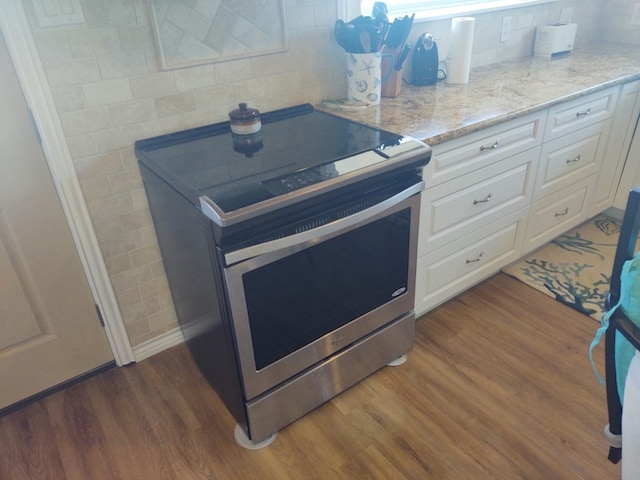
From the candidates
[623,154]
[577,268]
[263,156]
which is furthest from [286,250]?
[623,154]

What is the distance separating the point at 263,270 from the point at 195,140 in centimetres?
64

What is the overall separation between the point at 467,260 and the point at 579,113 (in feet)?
2.83

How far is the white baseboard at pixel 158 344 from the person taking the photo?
196 centimetres

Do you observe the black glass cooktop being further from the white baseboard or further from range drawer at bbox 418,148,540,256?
the white baseboard

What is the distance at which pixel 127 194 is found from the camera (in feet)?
5.49

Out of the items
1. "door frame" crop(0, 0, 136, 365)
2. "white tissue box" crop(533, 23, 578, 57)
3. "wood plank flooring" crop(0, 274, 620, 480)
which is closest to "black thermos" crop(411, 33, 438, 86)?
"white tissue box" crop(533, 23, 578, 57)

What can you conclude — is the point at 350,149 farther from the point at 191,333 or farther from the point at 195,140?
the point at 191,333

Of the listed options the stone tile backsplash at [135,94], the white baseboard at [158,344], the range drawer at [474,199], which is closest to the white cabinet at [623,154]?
the range drawer at [474,199]

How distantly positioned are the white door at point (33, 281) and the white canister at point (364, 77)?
3.77 feet

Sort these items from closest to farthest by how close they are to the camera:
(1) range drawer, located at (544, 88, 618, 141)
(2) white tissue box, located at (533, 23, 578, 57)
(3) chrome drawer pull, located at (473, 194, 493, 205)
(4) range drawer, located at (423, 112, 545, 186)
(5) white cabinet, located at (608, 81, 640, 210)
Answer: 1. (4) range drawer, located at (423, 112, 545, 186)
2. (3) chrome drawer pull, located at (473, 194, 493, 205)
3. (1) range drawer, located at (544, 88, 618, 141)
4. (5) white cabinet, located at (608, 81, 640, 210)
5. (2) white tissue box, located at (533, 23, 578, 57)

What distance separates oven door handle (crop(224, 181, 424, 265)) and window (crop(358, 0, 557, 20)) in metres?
1.12

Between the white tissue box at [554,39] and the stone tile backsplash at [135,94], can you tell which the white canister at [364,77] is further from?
the white tissue box at [554,39]

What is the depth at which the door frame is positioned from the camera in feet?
4.33

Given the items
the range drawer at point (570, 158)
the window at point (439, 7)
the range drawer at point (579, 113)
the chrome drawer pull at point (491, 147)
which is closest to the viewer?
the chrome drawer pull at point (491, 147)
